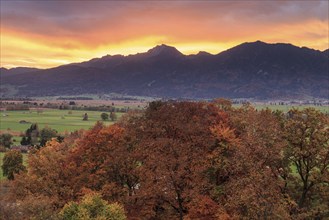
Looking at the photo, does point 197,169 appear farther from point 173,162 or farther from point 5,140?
point 5,140

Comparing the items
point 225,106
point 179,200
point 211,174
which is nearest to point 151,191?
point 179,200

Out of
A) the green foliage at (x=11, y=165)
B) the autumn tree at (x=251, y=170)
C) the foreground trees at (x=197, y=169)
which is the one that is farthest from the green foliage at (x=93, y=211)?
the green foliage at (x=11, y=165)

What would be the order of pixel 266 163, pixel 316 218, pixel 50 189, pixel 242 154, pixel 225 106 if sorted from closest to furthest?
pixel 242 154, pixel 266 163, pixel 316 218, pixel 50 189, pixel 225 106

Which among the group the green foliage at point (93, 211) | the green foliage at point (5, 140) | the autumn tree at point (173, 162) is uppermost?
the autumn tree at point (173, 162)

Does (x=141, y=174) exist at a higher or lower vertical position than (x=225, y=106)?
lower

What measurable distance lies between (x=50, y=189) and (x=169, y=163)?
2170cm

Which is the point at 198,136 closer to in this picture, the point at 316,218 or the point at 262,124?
the point at 262,124

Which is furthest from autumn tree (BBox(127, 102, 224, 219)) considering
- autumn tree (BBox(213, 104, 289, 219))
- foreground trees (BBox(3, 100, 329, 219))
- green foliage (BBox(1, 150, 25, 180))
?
green foliage (BBox(1, 150, 25, 180))

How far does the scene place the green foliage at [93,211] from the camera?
41.4m

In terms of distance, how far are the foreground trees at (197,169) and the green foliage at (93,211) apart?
625mm

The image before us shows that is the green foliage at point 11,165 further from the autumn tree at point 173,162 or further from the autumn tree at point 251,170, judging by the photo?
the autumn tree at point 251,170

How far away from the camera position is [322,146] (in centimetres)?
4416

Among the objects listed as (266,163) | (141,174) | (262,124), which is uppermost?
(262,124)

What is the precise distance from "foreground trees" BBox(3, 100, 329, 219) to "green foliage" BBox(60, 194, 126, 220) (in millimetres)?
625
